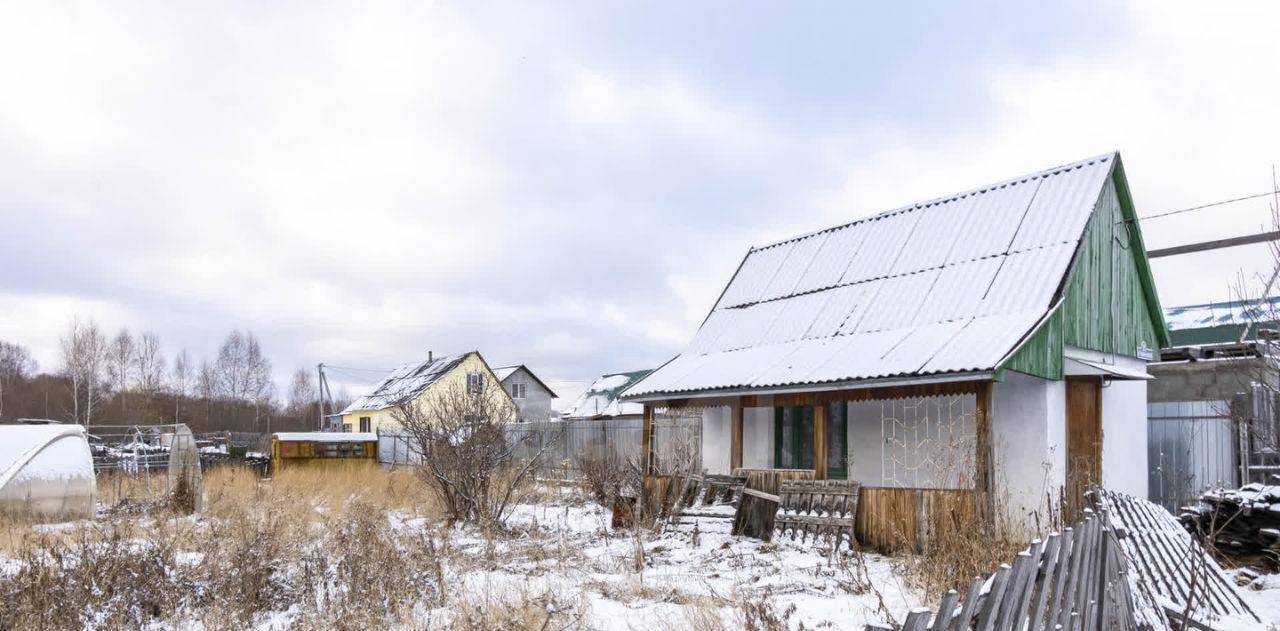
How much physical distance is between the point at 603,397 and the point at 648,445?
2682 cm

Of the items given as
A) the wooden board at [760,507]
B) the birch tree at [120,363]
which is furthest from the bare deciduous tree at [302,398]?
the wooden board at [760,507]

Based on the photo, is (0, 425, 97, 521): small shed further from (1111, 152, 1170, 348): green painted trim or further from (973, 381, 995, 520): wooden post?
(1111, 152, 1170, 348): green painted trim

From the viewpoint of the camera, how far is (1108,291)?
563 inches

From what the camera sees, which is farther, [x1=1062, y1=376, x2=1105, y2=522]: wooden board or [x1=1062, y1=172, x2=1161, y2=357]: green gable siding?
[x1=1062, y1=172, x2=1161, y2=357]: green gable siding

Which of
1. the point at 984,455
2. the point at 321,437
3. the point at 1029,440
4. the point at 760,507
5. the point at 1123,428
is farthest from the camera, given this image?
the point at 321,437

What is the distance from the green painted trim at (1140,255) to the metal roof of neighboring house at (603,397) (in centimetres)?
2503

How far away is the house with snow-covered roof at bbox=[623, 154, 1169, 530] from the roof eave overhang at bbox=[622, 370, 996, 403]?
3 cm

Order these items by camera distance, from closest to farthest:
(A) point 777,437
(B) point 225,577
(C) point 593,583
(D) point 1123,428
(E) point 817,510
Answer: (B) point 225,577
(C) point 593,583
(E) point 817,510
(D) point 1123,428
(A) point 777,437

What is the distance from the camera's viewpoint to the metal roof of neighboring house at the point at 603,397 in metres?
40.0

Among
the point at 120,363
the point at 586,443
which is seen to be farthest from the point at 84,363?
the point at 586,443

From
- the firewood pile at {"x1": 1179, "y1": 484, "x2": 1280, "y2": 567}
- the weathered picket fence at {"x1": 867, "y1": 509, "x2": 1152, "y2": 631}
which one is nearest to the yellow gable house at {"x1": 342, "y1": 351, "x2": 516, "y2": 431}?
the firewood pile at {"x1": 1179, "y1": 484, "x2": 1280, "y2": 567}

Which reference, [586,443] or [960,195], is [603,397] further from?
[960,195]

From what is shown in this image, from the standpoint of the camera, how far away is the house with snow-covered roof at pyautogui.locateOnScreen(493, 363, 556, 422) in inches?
2039

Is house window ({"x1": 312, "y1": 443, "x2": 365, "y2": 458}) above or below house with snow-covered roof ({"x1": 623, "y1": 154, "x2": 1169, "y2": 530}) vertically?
below
